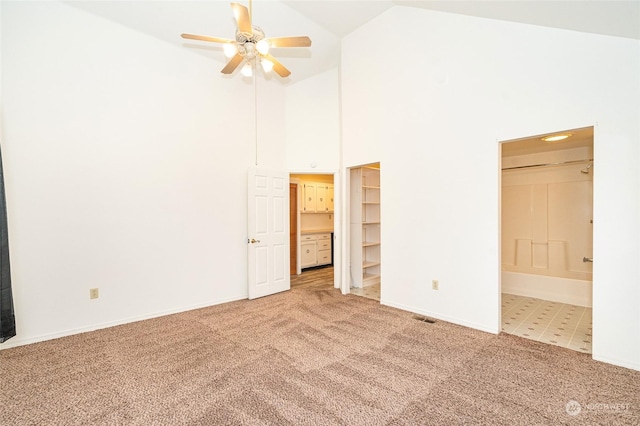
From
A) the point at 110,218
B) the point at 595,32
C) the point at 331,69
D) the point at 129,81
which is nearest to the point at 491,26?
the point at 595,32

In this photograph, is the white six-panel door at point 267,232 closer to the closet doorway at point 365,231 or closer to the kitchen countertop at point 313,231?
the closet doorway at point 365,231

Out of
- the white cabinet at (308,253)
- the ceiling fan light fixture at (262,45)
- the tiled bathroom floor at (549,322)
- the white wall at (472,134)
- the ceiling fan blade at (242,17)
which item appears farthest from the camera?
the white cabinet at (308,253)

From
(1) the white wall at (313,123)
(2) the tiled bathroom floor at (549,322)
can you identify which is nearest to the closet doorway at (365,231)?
(1) the white wall at (313,123)

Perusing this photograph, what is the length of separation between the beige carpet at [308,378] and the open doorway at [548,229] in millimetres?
1273

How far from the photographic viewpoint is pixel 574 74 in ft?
8.32

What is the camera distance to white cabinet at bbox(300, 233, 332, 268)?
650 centimetres

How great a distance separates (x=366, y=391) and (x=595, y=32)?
11.5 feet

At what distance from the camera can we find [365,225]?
574cm

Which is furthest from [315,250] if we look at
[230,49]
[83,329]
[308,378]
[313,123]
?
[230,49]

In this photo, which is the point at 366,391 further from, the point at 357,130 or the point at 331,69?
the point at 331,69

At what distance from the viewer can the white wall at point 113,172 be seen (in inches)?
114

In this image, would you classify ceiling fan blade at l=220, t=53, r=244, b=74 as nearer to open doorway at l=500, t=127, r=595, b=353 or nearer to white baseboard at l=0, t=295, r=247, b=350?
white baseboard at l=0, t=295, r=247, b=350

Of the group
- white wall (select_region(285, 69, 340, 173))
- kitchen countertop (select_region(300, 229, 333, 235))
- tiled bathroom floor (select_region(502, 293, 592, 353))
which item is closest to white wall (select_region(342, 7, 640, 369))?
tiled bathroom floor (select_region(502, 293, 592, 353))

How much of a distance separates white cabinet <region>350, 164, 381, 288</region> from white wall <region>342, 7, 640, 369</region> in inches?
31.8
